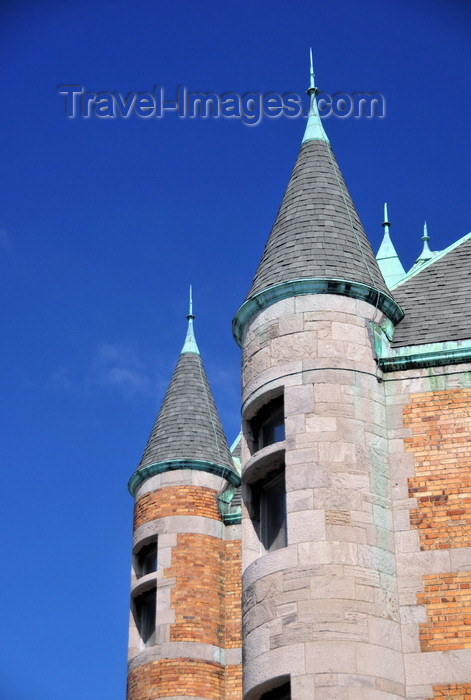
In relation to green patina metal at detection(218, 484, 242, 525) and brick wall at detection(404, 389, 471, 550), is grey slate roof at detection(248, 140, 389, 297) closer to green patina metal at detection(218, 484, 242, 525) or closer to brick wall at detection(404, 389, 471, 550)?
brick wall at detection(404, 389, 471, 550)

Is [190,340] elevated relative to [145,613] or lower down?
elevated

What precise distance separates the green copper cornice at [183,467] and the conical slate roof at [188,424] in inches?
3.2

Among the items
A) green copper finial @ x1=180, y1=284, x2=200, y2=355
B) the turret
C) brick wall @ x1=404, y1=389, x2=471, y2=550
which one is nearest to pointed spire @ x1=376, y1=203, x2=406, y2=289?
green copper finial @ x1=180, y1=284, x2=200, y2=355

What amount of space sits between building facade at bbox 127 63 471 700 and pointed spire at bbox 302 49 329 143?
0.15ft

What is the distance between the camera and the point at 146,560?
26.2 m

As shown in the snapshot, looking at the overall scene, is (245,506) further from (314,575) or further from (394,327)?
(394,327)

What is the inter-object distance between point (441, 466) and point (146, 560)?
9.87 metres

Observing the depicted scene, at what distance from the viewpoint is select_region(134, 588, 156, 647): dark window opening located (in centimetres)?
2527

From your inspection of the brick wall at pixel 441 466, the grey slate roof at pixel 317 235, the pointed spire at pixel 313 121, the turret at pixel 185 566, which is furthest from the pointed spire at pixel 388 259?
the brick wall at pixel 441 466

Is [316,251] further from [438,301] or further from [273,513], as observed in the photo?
[273,513]

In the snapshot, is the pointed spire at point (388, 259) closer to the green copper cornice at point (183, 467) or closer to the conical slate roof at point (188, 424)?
the conical slate roof at point (188, 424)

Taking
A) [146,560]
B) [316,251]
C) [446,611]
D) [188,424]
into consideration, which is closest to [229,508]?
[146,560]

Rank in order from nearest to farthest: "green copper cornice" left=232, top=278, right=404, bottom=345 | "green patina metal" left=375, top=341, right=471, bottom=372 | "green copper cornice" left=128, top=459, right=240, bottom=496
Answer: "green patina metal" left=375, top=341, right=471, bottom=372 → "green copper cornice" left=232, top=278, right=404, bottom=345 → "green copper cornice" left=128, top=459, right=240, bottom=496

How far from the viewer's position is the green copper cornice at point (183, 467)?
2628 cm
